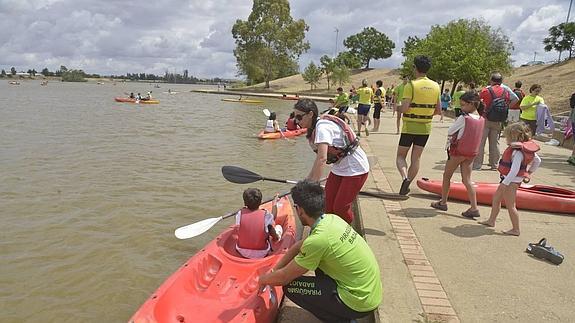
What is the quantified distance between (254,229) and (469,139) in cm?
263

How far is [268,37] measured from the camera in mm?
61250

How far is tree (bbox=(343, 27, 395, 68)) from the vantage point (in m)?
76.6

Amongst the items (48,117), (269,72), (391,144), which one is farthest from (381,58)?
(391,144)

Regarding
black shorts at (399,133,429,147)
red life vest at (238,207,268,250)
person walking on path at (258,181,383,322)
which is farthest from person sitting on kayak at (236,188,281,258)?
black shorts at (399,133,429,147)

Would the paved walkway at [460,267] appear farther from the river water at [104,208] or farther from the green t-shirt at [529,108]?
the green t-shirt at [529,108]

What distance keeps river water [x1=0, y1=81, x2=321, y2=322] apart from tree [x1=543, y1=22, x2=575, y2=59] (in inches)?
1946

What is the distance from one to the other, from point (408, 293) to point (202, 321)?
1614 millimetres

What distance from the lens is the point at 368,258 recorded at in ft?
9.55

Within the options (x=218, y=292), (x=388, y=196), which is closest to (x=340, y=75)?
(x=388, y=196)

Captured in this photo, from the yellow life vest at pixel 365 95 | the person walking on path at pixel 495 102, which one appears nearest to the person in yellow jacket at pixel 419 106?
the person walking on path at pixel 495 102

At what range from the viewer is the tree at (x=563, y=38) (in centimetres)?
5021

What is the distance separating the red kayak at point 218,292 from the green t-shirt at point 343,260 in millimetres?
824

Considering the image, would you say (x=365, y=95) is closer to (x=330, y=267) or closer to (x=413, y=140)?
(x=413, y=140)

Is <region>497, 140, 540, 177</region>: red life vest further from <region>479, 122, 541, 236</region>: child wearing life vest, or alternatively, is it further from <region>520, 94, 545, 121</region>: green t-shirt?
<region>520, 94, 545, 121</region>: green t-shirt
